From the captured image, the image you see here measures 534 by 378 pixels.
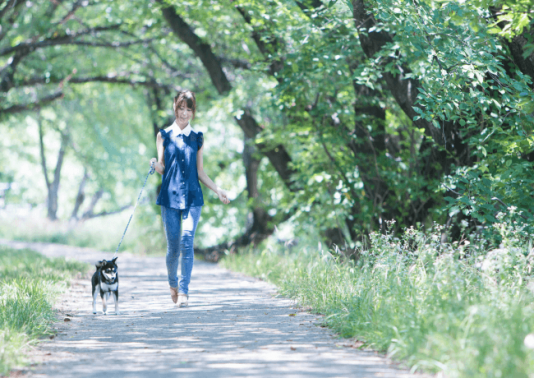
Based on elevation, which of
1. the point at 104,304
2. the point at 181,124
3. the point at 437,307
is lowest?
the point at 104,304

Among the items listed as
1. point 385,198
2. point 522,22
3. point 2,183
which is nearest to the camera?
point 522,22

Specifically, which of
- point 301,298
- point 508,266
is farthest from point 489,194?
point 301,298

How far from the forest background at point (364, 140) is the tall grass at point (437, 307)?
0.7 inches

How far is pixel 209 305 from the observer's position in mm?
6555

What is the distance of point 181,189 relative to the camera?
6258mm

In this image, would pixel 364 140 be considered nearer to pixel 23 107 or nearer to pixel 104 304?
pixel 104 304

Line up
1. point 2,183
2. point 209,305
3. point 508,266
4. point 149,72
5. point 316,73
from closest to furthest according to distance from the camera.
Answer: point 508,266, point 209,305, point 316,73, point 149,72, point 2,183

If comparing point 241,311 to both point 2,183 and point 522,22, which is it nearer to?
point 522,22

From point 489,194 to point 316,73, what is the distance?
3.43m

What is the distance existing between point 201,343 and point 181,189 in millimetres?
2125

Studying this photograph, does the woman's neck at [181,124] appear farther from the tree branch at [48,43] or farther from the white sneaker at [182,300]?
the tree branch at [48,43]

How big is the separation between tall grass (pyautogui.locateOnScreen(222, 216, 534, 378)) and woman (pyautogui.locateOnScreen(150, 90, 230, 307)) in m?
1.37

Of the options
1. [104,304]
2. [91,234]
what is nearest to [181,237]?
[104,304]

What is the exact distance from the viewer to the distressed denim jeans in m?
6.23
